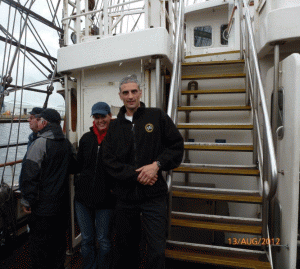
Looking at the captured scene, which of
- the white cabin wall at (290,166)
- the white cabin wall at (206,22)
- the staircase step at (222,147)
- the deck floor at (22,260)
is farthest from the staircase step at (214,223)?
the white cabin wall at (206,22)

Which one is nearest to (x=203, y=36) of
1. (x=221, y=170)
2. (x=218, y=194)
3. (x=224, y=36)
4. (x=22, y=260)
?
(x=224, y=36)

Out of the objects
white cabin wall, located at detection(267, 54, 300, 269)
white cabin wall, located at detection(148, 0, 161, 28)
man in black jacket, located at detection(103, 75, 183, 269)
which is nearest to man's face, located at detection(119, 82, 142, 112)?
man in black jacket, located at detection(103, 75, 183, 269)

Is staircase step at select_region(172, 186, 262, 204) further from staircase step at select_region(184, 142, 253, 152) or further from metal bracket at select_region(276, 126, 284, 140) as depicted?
metal bracket at select_region(276, 126, 284, 140)

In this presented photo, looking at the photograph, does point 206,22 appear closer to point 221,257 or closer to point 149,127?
point 149,127

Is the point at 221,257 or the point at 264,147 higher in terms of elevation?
the point at 264,147

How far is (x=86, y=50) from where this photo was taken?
2.96 metres

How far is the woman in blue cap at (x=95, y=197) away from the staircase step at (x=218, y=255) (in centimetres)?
59

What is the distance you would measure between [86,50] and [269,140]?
2.31 metres

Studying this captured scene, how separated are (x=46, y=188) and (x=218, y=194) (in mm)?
1602

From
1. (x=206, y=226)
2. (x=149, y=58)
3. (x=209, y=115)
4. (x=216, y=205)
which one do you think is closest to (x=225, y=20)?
(x=209, y=115)

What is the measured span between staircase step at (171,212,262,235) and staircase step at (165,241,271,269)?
0.16 m

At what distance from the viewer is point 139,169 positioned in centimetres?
164

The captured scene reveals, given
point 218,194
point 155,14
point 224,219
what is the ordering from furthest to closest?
point 155,14, point 218,194, point 224,219

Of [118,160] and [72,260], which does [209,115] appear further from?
[72,260]
